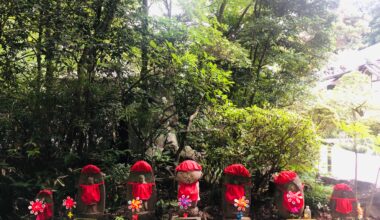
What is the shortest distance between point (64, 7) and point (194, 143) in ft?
11.7

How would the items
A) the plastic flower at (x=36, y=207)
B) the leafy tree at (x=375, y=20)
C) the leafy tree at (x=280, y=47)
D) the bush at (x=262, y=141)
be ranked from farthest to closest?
the leafy tree at (x=375, y=20) < the leafy tree at (x=280, y=47) < the bush at (x=262, y=141) < the plastic flower at (x=36, y=207)

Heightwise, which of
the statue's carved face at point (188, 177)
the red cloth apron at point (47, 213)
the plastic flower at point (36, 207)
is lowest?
the red cloth apron at point (47, 213)

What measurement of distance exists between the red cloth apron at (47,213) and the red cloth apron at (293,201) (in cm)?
365

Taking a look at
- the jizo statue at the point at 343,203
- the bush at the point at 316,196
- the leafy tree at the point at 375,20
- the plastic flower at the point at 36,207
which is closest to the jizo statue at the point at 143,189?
the plastic flower at the point at 36,207

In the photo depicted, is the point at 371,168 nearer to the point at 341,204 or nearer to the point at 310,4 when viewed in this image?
the point at 341,204

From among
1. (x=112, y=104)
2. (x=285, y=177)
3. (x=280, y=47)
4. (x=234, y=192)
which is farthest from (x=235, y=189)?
(x=280, y=47)

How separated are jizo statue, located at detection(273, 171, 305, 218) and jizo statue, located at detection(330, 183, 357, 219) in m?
0.55

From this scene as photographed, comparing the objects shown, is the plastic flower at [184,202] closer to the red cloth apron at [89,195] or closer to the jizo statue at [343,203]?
the red cloth apron at [89,195]

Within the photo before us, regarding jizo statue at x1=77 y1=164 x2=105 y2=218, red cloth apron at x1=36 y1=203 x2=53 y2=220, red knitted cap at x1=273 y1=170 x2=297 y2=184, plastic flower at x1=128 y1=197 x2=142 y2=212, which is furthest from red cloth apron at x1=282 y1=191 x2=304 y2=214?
red cloth apron at x1=36 y1=203 x2=53 y2=220

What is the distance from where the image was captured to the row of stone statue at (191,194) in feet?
16.1

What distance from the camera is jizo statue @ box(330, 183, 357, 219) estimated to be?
5.01m

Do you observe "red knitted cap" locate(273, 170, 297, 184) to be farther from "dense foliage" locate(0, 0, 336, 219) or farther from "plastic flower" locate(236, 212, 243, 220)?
"plastic flower" locate(236, 212, 243, 220)

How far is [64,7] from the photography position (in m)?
5.53

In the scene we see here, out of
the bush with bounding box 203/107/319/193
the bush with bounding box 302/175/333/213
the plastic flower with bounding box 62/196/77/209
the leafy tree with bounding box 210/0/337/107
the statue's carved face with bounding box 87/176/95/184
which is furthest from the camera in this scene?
the leafy tree with bounding box 210/0/337/107
